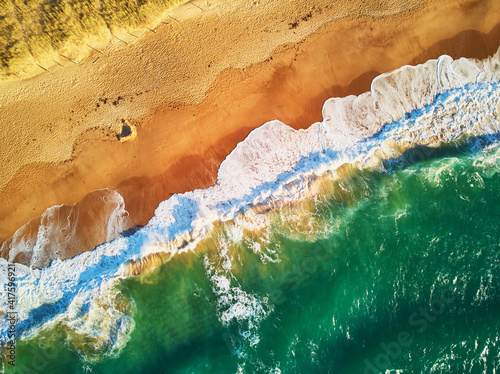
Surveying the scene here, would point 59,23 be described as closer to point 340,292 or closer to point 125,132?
point 125,132

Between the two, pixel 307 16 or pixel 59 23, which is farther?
pixel 307 16

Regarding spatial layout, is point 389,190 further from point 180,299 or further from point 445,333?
point 180,299

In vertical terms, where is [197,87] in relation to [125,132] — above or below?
above

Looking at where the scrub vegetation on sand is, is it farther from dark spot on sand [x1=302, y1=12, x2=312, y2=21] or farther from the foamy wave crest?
the foamy wave crest

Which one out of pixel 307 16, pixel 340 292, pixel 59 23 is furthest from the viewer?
pixel 307 16

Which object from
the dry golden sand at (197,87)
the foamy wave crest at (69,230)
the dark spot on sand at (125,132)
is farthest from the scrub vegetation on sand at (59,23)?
the foamy wave crest at (69,230)

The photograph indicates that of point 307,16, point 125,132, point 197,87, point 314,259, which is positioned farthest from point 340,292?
point 307,16

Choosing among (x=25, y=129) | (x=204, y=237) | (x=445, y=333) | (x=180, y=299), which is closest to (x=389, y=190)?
(x=445, y=333)
